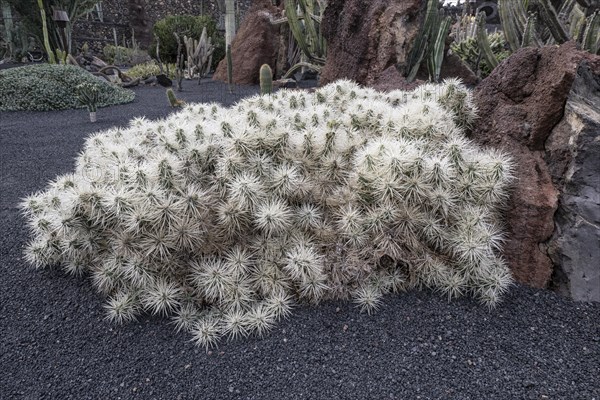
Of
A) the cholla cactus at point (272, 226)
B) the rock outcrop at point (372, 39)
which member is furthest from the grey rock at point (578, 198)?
the rock outcrop at point (372, 39)

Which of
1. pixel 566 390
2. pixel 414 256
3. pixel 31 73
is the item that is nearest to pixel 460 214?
pixel 414 256

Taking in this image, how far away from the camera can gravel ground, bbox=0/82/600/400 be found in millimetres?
1654

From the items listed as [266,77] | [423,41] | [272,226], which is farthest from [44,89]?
[272,226]

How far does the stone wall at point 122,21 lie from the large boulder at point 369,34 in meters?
13.2

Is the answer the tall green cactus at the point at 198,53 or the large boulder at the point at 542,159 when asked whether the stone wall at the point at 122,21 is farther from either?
the large boulder at the point at 542,159

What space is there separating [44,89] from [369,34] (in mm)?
6155

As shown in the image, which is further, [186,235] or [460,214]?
[460,214]

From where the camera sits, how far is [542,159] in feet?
7.73

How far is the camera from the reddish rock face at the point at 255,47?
967cm

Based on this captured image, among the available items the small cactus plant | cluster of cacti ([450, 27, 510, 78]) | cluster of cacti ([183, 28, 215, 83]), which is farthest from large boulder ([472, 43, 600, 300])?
cluster of cacti ([183, 28, 215, 83])

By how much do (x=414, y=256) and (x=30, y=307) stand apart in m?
2.09

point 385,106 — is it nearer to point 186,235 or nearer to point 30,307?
point 186,235

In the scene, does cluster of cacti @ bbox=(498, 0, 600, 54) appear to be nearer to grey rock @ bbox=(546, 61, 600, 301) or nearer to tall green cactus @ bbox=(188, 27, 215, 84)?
grey rock @ bbox=(546, 61, 600, 301)

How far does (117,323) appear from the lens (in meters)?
2.01
